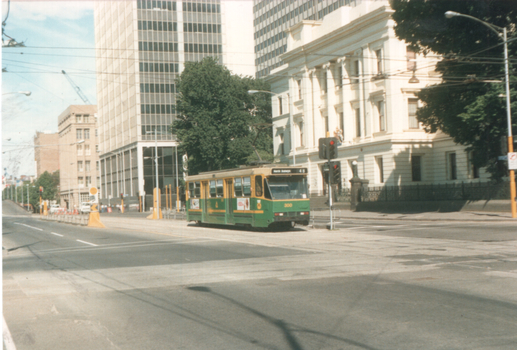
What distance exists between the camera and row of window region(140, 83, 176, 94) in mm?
89250

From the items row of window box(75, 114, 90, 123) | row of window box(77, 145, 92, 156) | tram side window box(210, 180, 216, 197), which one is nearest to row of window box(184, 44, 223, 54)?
row of window box(77, 145, 92, 156)

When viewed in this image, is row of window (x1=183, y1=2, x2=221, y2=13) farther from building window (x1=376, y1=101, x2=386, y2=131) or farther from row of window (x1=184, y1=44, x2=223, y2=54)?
building window (x1=376, y1=101, x2=386, y2=131)

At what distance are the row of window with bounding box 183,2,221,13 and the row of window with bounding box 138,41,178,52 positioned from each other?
655 centimetres

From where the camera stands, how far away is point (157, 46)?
8912 centimetres

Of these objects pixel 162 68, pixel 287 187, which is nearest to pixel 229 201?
pixel 287 187

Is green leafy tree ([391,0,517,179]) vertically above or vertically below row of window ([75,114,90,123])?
below

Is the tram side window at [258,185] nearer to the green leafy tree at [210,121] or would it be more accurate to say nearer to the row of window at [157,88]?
the green leafy tree at [210,121]

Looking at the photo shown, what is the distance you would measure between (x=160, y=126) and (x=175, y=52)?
12.1m

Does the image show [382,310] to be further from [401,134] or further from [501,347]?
[401,134]

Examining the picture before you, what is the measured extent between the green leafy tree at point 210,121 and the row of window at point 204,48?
103 ft

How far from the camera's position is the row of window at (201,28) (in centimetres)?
9100

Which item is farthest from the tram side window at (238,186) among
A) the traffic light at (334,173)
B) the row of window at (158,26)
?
the row of window at (158,26)

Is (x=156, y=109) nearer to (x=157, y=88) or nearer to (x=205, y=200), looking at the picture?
(x=157, y=88)

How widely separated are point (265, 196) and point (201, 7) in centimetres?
7499
